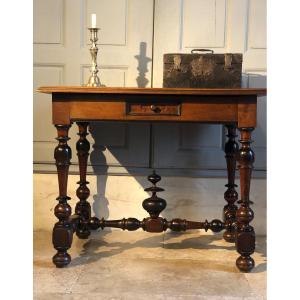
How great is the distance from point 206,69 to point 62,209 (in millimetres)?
797

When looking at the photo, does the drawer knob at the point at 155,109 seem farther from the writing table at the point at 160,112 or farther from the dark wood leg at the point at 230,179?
the dark wood leg at the point at 230,179

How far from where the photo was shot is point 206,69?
6.09ft

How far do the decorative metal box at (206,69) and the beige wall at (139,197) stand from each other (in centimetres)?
65

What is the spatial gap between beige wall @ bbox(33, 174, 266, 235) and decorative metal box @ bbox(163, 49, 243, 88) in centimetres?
65

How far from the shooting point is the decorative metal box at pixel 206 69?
6.05 ft

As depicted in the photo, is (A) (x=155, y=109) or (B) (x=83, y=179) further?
(B) (x=83, y=179)

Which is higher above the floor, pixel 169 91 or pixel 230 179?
pixel 169 91

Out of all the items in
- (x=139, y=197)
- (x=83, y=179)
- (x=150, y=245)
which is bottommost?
(x=150, y=245)

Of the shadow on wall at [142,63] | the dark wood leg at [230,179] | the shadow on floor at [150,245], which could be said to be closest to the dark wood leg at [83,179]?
the shadow on floor at [150,245]

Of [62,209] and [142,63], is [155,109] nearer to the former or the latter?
[62,209]

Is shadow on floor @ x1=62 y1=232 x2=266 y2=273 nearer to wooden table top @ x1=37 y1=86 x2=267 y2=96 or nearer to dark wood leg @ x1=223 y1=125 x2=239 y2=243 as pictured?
dark wood leg @ x1=223 y1=125 x2=239 y2=243

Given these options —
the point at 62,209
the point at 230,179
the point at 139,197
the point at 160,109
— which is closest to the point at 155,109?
the point at 160,109
